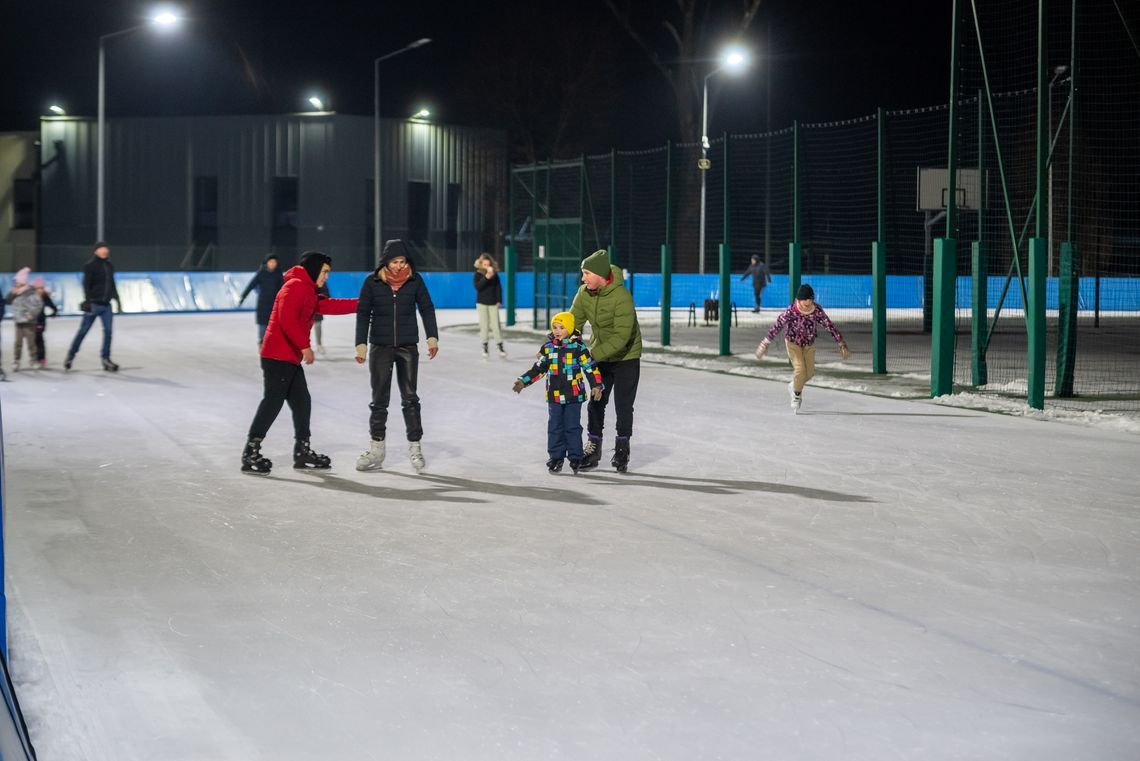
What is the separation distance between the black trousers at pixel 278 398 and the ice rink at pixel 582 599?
38 centimetres

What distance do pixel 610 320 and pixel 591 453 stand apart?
42.2 inches

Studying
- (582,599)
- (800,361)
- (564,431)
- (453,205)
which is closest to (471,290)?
(453,205)

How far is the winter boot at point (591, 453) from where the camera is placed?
12016 millimetres

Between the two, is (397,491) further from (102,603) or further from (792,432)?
(792,432)

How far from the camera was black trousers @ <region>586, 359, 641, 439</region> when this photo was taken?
1206 centimetres

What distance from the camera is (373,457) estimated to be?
1212 cm

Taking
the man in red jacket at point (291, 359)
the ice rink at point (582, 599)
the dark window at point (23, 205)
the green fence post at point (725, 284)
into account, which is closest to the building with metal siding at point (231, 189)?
the dark window at point (23, 205)

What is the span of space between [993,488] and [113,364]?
1508 centimetres

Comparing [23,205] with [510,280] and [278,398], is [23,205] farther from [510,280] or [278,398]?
[278,398]

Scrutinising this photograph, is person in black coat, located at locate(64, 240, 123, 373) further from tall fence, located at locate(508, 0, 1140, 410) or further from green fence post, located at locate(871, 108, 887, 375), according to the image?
green fence post, located at locate(871, 108, 887, 375)

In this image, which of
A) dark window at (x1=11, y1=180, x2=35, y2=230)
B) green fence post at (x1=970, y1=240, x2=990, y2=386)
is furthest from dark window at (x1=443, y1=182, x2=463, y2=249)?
green fence post at (x1=970, y1=240, x2=990, y2=386)

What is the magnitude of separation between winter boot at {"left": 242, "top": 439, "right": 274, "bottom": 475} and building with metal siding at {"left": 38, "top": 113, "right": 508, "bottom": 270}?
38.2 meters

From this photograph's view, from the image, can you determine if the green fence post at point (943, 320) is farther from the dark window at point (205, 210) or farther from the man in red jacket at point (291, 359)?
the dark window at point (205, 210)

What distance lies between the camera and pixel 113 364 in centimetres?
2242
